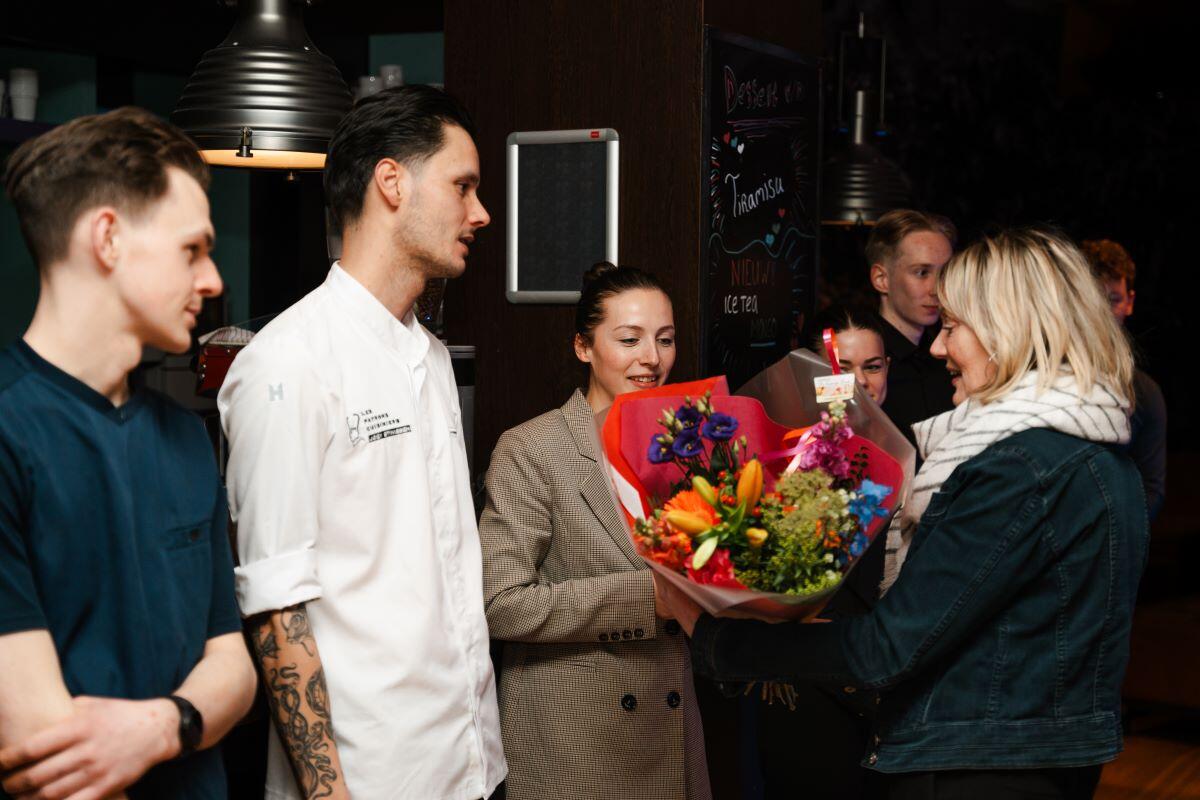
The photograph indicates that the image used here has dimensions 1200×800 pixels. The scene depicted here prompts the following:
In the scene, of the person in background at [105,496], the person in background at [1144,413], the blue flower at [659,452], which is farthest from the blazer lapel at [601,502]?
the person in background at [1144,413]

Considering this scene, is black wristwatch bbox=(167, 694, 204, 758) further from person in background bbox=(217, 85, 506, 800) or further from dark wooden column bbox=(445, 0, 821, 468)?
dark wooden column bbox=(445, 0, 821, 468)

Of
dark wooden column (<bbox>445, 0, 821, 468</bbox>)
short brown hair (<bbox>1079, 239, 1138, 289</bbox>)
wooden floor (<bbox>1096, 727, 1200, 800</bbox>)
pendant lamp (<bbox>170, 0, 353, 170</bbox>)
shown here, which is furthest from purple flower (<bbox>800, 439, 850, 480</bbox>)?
wooden floor (<bbox>1096, 727, 1200, 800</bbox>)

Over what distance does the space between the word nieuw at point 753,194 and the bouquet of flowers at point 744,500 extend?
1352 mm

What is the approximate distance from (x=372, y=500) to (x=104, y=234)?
675mm

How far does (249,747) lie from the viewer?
2.72 m

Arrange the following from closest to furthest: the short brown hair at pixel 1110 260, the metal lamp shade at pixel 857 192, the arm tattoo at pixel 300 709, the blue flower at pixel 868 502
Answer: the arm tattoo at pixel 300 709
the blue flower at pixel 868 502
the short brown hair at pixel 1110 260
the metal lamp shade at pixel 857 192

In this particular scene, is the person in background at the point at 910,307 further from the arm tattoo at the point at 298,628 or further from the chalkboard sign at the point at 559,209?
the arm tattoo at the point at 298,628

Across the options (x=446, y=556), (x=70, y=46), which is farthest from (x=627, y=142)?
(x=70, y=46)

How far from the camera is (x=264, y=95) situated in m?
2.70

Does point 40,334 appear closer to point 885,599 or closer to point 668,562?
point 668,562

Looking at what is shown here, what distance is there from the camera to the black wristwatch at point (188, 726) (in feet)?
4.77

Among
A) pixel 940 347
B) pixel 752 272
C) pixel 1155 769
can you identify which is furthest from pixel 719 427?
pixel 1155 769

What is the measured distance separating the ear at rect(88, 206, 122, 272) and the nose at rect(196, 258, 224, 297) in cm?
12

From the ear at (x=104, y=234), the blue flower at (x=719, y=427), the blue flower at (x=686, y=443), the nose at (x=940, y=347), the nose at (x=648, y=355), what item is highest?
the ear at (x=104, y=234)
